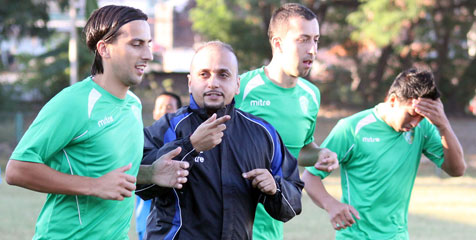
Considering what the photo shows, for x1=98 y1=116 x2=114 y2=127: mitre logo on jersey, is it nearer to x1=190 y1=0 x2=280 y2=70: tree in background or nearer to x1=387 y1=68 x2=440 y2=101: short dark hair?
x1=387 y1=68 x2=440 y2=101: short dark hair

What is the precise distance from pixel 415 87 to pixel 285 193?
184 cm

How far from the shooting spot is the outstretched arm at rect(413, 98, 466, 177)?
4941 millimetres

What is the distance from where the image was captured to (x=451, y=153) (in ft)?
17.2

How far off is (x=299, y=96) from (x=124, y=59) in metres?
1.88

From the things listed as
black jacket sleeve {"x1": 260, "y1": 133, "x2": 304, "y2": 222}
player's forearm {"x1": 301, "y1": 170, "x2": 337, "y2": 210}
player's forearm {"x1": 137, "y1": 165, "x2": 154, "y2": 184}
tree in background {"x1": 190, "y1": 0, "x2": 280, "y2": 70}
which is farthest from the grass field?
tree in background {"x1": 190, "y1": 0, "x2": 280, "y2": 70}

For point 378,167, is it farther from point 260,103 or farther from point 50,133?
point 50,133

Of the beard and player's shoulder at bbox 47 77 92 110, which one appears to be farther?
the beard

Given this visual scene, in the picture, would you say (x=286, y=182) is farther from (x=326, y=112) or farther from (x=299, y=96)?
(x=326, y=112)

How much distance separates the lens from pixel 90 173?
11.3 ft

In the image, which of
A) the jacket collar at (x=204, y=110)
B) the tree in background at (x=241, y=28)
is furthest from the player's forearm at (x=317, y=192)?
the tree in background at (x=241, y=28)

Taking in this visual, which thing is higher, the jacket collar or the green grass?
the jacket collar

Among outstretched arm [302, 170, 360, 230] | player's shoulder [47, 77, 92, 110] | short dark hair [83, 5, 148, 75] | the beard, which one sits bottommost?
outstretched arm [302, 170, 360, 230]

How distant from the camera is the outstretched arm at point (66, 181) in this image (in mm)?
3248

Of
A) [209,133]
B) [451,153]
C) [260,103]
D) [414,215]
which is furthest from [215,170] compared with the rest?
[414,215]
